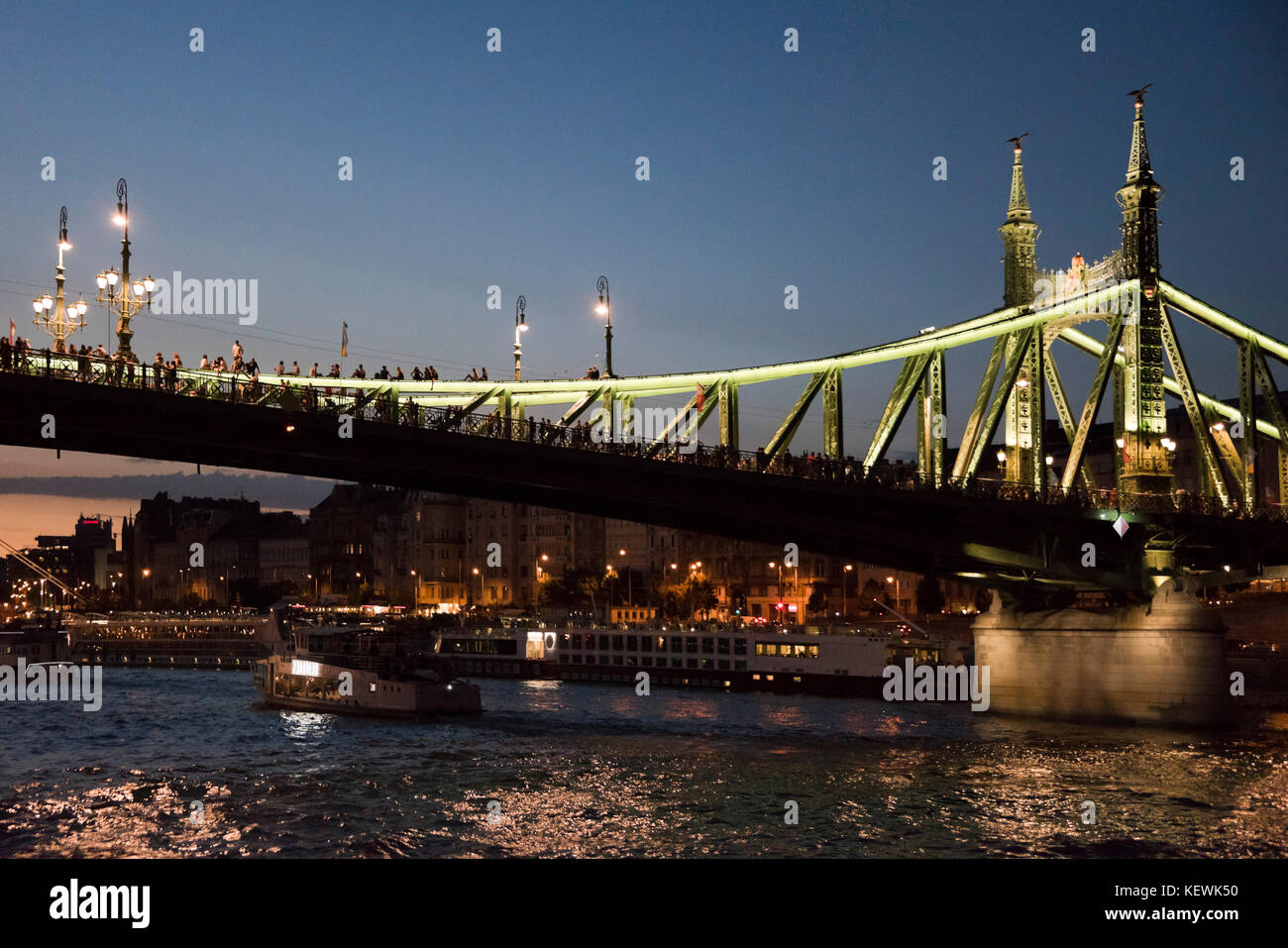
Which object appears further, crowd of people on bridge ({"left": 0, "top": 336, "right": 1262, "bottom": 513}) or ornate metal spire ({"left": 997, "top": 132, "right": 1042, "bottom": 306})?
ornate metal spire ({"left": 997, "top": 132, "right": 1042, "bottom": 306})

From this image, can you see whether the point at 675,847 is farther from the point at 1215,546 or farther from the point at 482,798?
the point at 1215,546

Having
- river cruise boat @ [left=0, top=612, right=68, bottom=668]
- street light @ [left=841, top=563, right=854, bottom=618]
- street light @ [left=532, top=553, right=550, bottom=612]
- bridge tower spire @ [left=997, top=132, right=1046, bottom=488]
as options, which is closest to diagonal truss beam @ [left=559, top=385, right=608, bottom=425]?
bridge tower spire @ [left=997, top=132, right=1046, bottom=488]

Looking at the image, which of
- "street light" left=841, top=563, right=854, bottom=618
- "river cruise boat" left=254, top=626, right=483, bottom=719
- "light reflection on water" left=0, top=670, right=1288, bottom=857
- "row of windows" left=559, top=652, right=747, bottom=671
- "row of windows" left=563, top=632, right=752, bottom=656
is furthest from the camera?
"street light" left=841, top=563, right=854, bottom=618

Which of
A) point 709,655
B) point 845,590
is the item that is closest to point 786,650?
point 709,655

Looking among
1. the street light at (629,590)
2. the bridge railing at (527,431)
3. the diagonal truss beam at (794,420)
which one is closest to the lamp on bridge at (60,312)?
the bridge railing at (527,431)

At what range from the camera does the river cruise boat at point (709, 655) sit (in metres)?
87.5

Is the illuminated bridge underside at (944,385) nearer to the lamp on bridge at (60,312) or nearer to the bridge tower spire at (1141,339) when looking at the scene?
the bridge tower spire at (1141,339)

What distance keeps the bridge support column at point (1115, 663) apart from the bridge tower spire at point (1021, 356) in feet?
24.3

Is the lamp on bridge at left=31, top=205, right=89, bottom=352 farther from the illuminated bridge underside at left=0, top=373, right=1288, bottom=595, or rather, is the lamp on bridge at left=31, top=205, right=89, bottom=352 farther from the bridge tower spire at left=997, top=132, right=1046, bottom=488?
the bridge tower spire at left=997, top=132, right=1046, bottom=488

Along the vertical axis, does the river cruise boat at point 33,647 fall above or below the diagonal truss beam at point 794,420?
below

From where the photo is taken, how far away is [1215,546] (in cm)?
6675

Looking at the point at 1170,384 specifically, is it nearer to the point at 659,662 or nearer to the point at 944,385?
the point at 944,385

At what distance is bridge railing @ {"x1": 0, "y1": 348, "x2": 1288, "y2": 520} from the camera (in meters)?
43.4

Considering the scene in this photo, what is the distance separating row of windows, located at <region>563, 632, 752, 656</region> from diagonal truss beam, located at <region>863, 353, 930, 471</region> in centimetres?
2741
